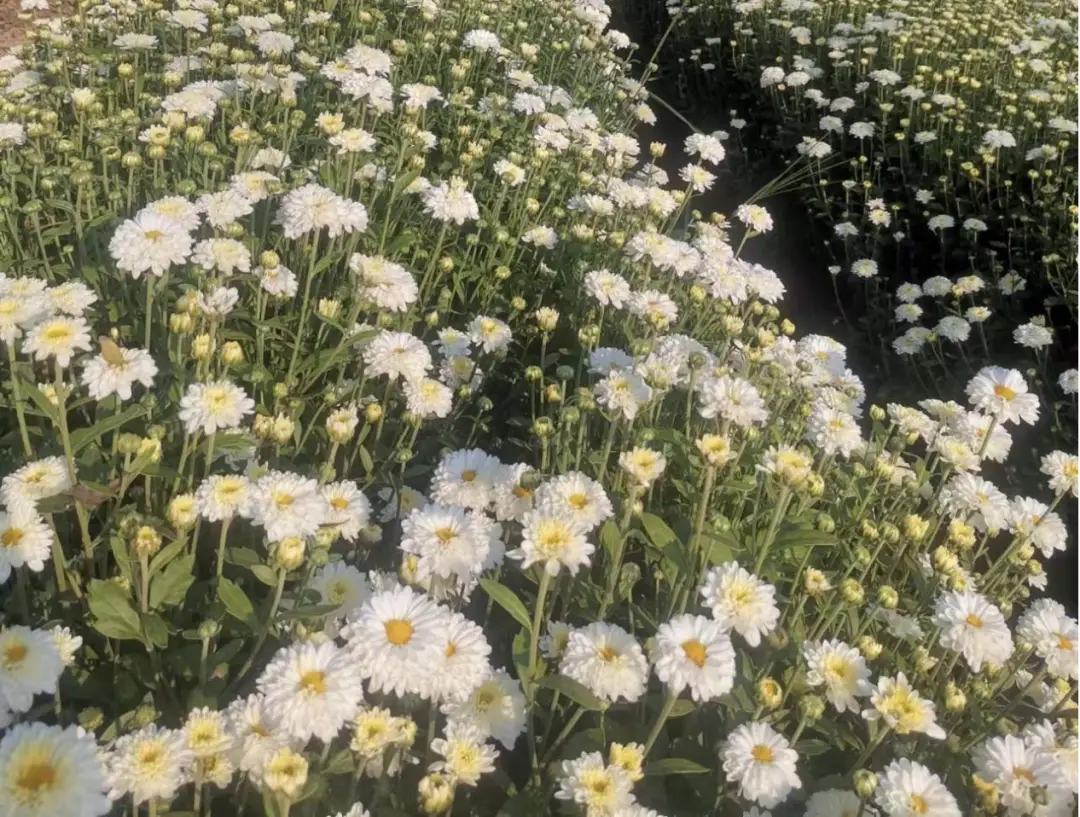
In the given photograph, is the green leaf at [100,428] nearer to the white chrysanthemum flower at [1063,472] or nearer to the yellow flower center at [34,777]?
the yellow flower center at [34,777]

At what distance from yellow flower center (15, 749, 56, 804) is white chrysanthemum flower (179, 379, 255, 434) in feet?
2.34

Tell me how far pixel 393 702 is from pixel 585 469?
875mm

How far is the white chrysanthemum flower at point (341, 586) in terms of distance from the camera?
64.1 inches

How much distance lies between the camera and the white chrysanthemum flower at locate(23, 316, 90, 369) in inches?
67.4

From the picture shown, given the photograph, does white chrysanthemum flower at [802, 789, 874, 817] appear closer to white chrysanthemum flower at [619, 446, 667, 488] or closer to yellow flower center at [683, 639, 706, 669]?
yellow flower center at [683, 639, 706, 669]

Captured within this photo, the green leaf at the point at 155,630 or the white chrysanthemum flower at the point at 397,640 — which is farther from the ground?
the white chrysanthemum flower at the point at 397,640

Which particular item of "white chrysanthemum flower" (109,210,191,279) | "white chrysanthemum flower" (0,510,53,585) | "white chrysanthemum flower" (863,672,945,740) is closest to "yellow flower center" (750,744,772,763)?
"white chrysanthemum flower" (863,672,945,740)

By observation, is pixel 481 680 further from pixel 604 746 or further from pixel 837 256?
pixel 837 256

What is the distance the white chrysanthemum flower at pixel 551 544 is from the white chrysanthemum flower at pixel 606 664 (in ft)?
0.40

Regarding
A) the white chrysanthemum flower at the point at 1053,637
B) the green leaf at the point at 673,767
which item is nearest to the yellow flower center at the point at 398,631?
the green leaf at the point at 673,767

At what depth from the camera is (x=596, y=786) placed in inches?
53.4

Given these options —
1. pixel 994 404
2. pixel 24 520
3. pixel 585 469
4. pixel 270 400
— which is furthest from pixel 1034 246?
pixel 24 520

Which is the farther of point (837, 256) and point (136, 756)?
point (837, 256)

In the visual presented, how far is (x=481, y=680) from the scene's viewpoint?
1.37 meters
